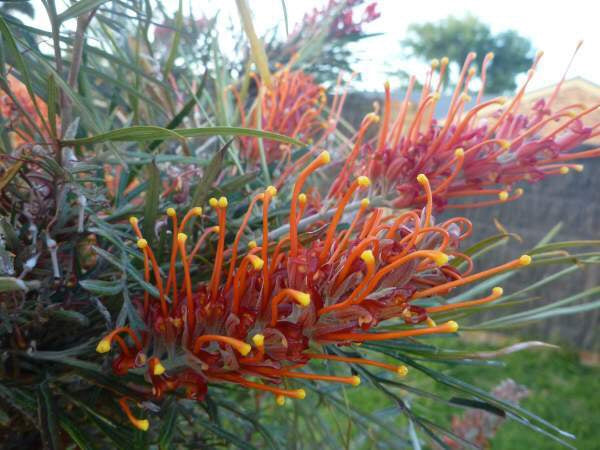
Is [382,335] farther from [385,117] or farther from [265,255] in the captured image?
[385,117]

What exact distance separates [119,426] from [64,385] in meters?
0.04

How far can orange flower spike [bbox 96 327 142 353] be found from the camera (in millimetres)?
231

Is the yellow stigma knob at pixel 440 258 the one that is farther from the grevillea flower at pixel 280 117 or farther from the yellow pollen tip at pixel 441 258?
the grevillea flower at pixel 280 117

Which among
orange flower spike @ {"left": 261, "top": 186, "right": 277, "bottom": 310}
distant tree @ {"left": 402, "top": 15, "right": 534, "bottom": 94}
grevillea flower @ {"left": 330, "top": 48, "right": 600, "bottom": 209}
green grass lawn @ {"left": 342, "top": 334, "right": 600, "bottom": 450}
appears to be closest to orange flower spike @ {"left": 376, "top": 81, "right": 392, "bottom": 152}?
grevillea flower @ {"left": 330, "top": 48, "right": 600, "bottom": 209}

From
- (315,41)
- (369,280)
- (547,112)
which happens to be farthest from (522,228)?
(369,280)

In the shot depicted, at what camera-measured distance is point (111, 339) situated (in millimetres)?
241

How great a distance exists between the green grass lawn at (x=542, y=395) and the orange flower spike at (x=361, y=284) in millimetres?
1410

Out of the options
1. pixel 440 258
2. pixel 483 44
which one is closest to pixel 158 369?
pixel 440 258

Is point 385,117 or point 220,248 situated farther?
point 385,117

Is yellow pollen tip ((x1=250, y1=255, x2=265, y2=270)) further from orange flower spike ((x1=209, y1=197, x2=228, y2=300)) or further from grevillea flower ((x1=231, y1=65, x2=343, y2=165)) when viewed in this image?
grevillea flower ((x1=231, y1=65, x2=343, y2=165))

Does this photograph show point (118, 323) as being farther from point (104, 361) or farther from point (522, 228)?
point (522, 228)

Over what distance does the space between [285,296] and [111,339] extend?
0.08 m

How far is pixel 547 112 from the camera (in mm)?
337

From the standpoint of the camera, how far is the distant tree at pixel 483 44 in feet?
44.0
